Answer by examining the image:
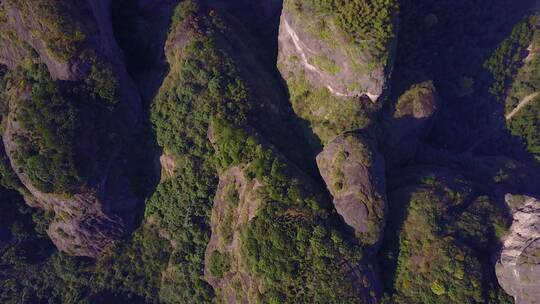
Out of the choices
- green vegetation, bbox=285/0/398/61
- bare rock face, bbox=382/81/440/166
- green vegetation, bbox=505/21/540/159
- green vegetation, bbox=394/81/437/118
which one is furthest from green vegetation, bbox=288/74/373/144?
green vegetation, bbox=505/21/540/159

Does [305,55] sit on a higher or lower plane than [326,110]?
higher

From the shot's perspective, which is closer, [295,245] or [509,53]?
[295,245]

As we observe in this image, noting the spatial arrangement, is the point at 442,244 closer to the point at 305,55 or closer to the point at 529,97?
the point at 305,55

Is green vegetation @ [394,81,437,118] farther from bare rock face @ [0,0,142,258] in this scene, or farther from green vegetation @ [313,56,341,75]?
bare rock face @ [0,0,142,258]

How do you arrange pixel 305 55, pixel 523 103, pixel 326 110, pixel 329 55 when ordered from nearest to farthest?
pixel 329 55 < pixel 305 55 < pixel 326 110 < pixel 523 103

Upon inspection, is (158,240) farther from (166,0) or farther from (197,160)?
(166,0)

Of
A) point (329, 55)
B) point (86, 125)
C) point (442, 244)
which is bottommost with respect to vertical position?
point (442, 244)

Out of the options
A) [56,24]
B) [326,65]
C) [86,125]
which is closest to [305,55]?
[326,65]
